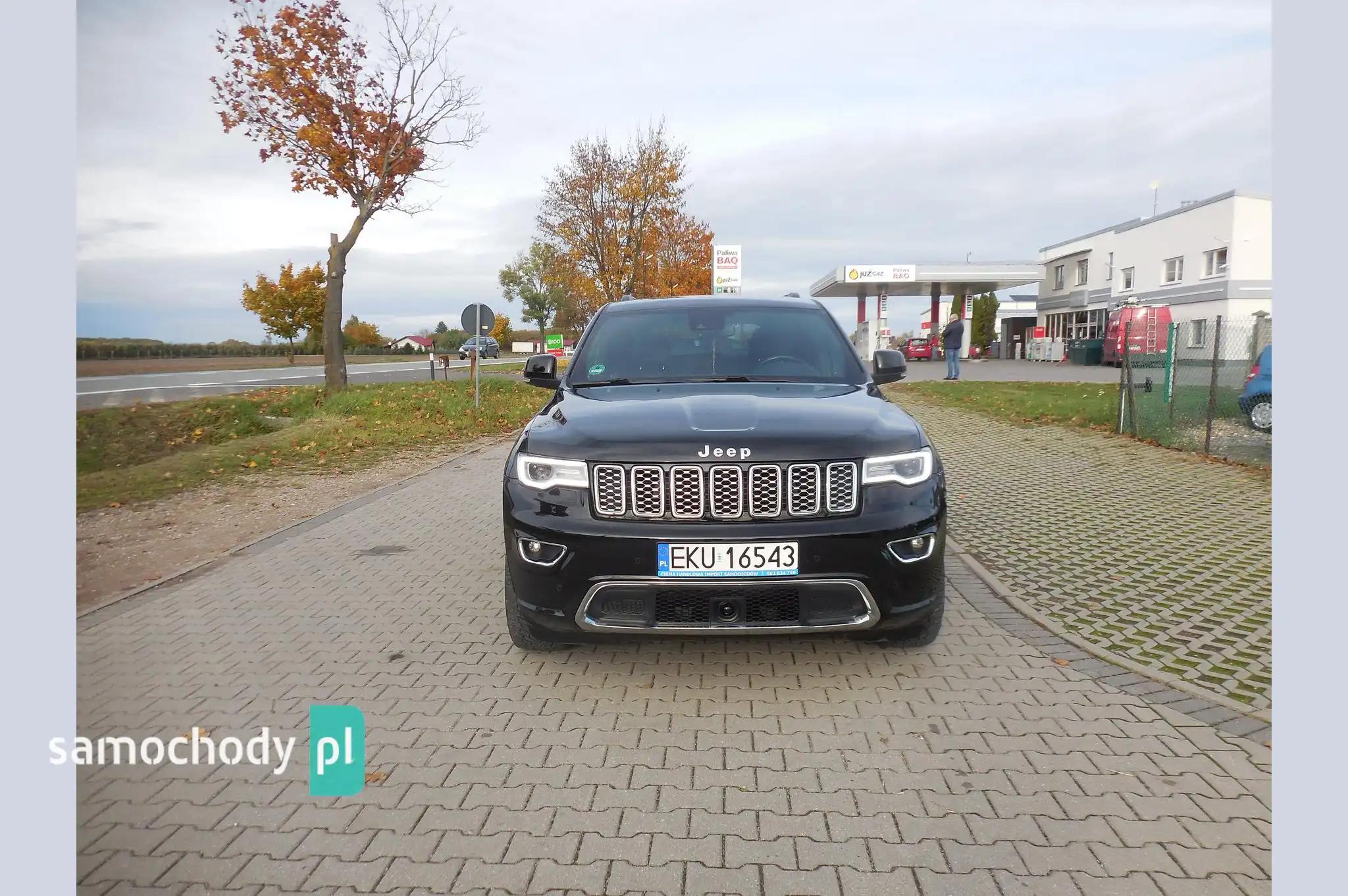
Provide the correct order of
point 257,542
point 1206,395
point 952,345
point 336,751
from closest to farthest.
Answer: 1. point 336,751
2. point 257,542
3. point 1206,395
4. point 952,345

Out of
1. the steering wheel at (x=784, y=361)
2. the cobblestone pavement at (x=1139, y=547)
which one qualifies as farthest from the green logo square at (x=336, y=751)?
the cobblestone pavement at (x=1139, y=547)

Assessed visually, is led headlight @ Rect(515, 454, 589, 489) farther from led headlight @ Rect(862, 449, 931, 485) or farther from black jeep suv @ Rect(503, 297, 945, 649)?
led headlight @ Rect(862, 449, 931, 485)

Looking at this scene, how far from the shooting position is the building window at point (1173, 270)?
3609 centimetres

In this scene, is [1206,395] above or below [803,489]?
above

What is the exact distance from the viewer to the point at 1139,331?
24.0m

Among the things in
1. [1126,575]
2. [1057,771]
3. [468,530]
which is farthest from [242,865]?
[1126,575]

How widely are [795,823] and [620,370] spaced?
2.80 meters

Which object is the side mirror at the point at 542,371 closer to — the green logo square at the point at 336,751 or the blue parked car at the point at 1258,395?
the green logo square at the point at 336,751

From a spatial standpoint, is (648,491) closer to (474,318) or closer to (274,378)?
(474,318)

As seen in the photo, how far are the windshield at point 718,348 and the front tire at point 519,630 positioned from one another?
1.38 m

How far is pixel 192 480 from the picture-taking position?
953 cm

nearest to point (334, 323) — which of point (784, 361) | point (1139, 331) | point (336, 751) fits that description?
point (784, 361)

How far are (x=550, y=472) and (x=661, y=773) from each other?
4.37 ft

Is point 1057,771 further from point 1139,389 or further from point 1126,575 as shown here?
point 1139,389
